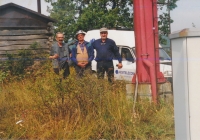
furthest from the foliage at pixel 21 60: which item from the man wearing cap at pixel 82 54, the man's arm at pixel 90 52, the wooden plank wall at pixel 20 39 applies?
the man's arm at pixel 90 52

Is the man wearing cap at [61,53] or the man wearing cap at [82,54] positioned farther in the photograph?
the man wearing cap at [61,53]

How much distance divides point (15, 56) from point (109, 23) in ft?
20.6

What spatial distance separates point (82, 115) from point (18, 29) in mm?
11553

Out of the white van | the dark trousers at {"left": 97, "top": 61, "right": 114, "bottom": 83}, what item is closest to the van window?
the white van

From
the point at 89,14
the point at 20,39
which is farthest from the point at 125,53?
the point at 89,14

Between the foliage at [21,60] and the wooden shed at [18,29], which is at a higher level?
the wooden shed at [18,29]

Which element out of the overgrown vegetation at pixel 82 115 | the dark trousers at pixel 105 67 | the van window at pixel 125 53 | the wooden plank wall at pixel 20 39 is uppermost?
the wooden plank wall at pixel 20 39

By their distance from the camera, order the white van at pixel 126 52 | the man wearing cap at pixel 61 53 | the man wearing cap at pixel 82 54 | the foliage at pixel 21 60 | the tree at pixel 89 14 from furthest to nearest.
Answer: the tree at pixel 89 14 < the foliage at pixel 21 60 < the white van at pixel 126 52 < the man wearing cap at pixel 61 53 < the man wearing cap at pixel 82 54

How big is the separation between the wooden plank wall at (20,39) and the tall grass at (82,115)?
10356mm

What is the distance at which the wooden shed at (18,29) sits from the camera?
17.1m

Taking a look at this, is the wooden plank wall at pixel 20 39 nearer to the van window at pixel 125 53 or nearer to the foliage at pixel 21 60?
the foliage at pixel 21 60

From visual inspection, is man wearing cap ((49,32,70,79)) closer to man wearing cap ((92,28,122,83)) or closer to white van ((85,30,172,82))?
man wearing cap ((92,28,122,83))

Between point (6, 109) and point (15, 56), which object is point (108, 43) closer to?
point (6, 109)

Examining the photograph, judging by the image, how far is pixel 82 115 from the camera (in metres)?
6.44
